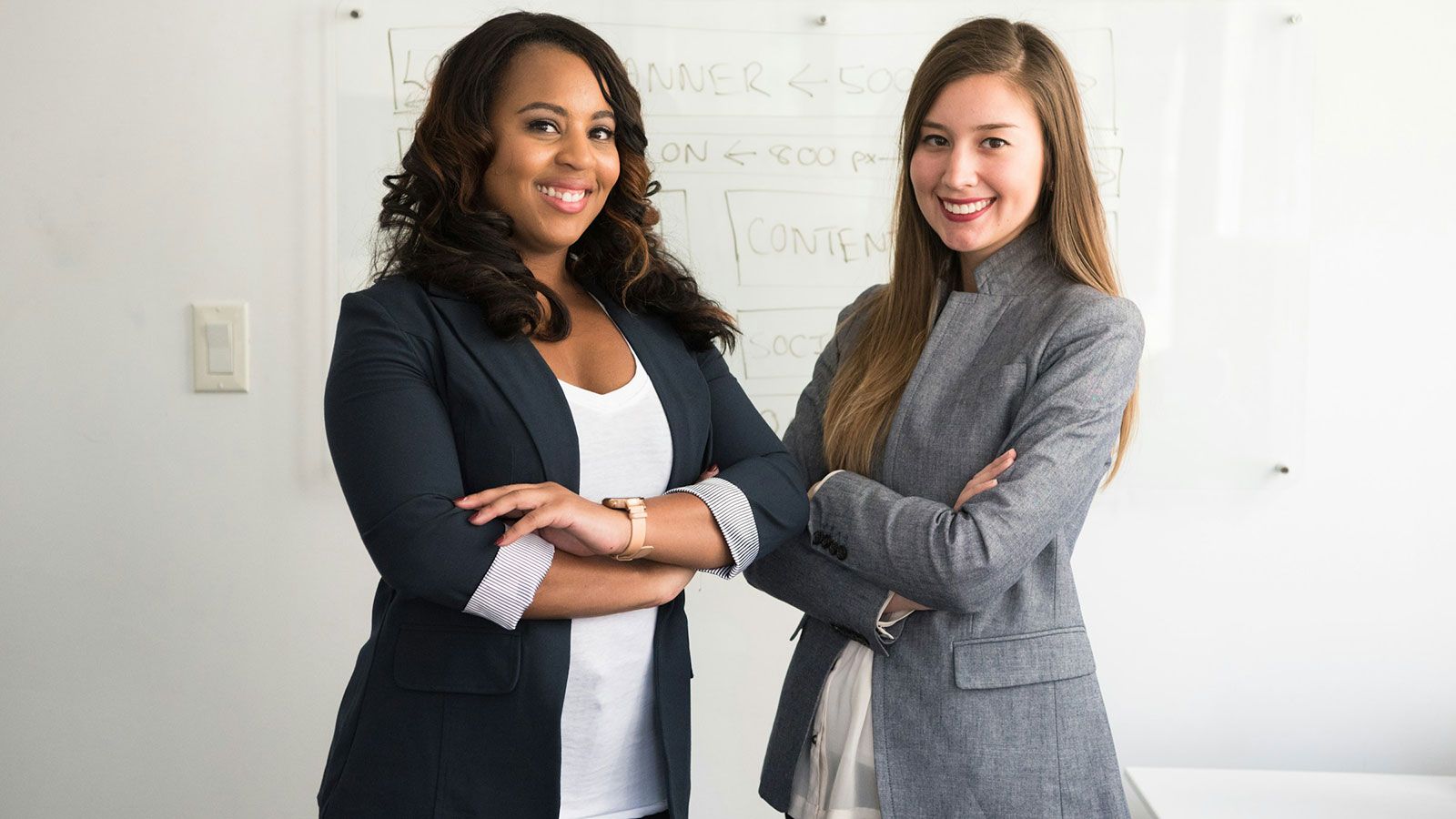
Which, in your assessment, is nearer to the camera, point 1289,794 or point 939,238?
point 939,238

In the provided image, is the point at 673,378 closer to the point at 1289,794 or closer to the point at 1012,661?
the point at 1012,661

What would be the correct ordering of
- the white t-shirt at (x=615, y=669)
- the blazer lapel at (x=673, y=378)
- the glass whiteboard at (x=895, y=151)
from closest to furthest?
1. the white t-shirt at (x=615, y=669)
2. the blazer lapel at (x=673, y=378)
3. the glass whiteboard at (x=895, y=151)

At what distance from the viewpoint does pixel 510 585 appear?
1.23 meters

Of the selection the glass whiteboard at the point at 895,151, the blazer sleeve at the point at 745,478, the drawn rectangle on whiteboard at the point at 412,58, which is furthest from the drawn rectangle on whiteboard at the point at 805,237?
the blazer sleeve at the point at 745,478

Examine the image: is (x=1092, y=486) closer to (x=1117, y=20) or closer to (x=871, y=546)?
(x=871, y=546)

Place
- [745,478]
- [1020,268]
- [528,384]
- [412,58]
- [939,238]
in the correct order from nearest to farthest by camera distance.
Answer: [528,384] < [745,478] < [1020,268] < [939,238] < [412,58]

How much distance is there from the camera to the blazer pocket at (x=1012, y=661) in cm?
141

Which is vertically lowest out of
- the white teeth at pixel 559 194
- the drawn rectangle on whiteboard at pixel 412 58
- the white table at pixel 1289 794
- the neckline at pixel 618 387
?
the white table at pixel 1289 794

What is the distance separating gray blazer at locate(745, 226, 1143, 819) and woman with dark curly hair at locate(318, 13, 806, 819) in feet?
0.44

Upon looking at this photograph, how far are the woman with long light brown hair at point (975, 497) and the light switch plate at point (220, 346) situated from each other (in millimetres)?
1460

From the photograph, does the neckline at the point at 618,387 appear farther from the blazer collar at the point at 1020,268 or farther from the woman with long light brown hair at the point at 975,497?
the blazer collar at the point at 1020,268

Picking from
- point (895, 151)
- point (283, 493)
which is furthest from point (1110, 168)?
point (283, 493)

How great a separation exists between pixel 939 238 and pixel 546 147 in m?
0.61

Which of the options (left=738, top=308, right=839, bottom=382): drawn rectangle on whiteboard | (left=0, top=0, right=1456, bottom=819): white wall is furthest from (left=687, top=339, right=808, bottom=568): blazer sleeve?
(left=0, top=0, right=1456, bottom=819): white wall
